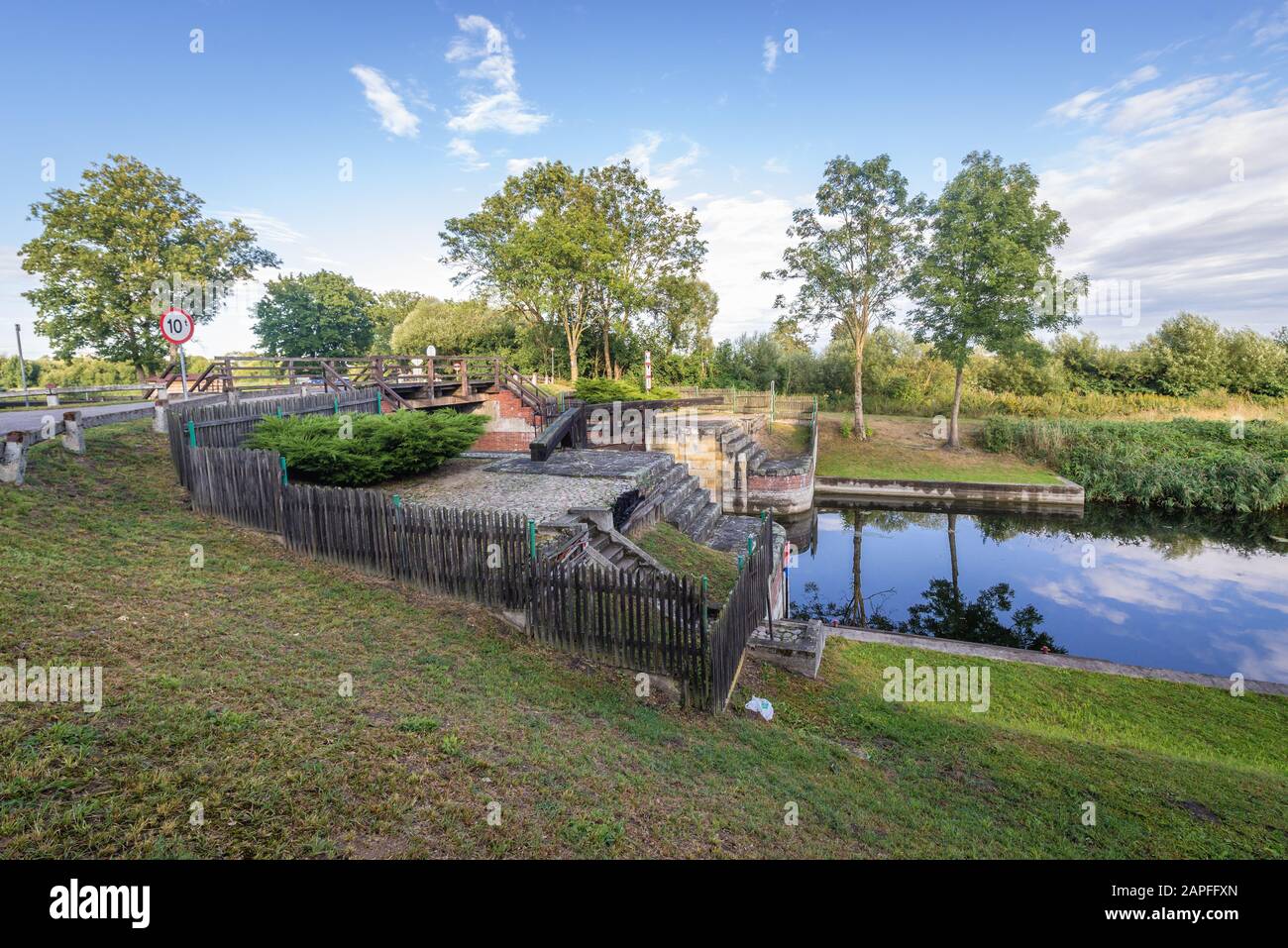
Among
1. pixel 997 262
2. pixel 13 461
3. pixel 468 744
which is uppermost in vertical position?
pixel 997 262

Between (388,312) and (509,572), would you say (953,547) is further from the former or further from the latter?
(388,312)

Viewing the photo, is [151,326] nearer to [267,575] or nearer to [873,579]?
[267,575]

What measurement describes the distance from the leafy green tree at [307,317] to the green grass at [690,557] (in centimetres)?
3928

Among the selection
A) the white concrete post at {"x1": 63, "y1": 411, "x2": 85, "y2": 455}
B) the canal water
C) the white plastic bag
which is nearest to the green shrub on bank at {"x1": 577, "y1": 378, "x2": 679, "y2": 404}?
the canal water

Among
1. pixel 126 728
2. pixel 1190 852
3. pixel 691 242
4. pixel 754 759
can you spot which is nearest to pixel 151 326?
pixel 691 242

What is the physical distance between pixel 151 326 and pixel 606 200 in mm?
23776

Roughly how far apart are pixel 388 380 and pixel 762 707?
17.0 meters

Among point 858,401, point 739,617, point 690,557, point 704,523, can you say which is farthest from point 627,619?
point 858,401

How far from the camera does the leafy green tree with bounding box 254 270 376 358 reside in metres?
40.4

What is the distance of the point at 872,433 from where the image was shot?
85.3 ft

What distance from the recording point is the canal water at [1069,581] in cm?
965

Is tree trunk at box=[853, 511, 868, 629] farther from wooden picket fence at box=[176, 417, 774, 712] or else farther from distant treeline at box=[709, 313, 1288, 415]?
distant treeline at box=[709, 313, 1288, 415]

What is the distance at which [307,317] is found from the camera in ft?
132
